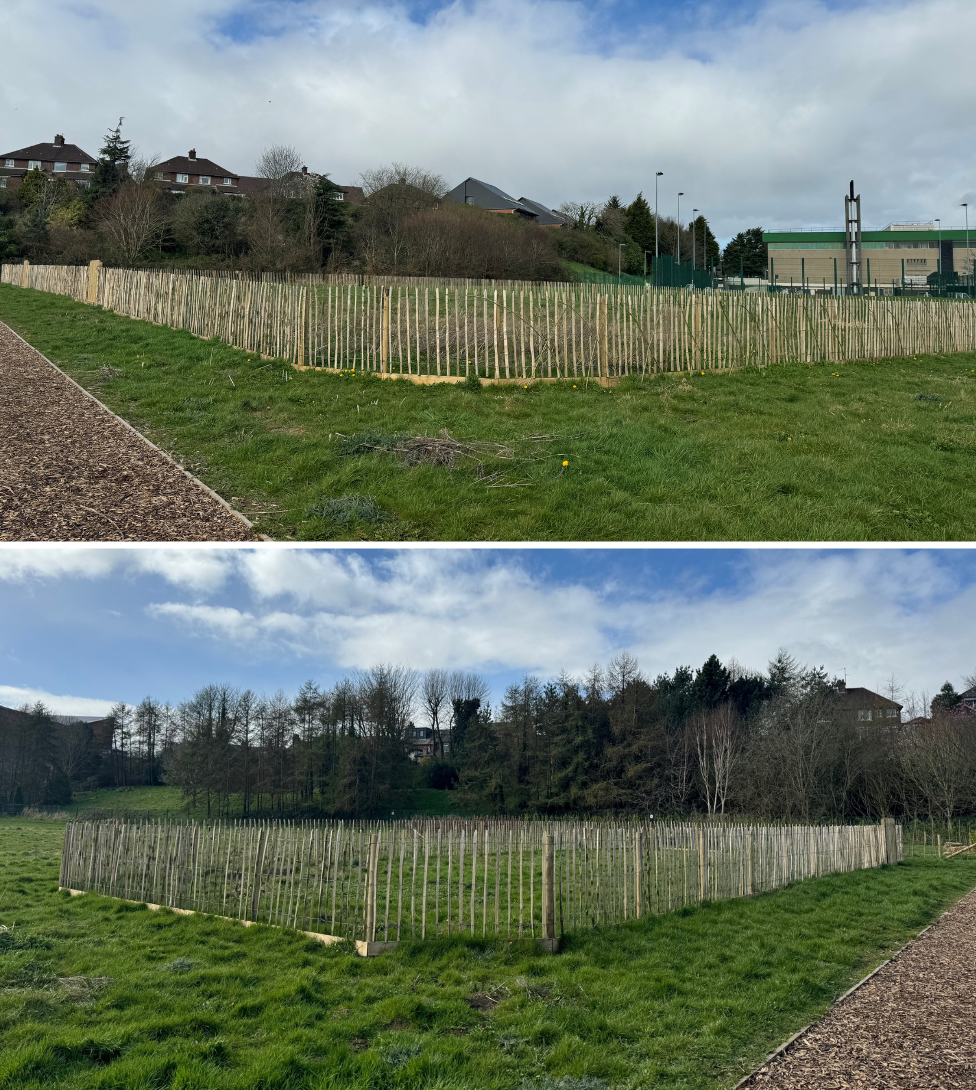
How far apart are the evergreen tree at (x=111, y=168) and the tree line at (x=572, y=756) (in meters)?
32.3

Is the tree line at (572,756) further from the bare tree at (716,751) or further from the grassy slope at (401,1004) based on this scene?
the grassy slope at (401,1004)

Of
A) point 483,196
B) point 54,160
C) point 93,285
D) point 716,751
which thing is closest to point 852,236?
point 716,751

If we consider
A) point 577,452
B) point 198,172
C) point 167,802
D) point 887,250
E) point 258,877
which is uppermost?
point 198,172

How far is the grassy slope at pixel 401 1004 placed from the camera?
5.11m

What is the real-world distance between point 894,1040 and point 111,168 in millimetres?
59199

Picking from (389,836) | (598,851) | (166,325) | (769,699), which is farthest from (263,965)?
(769,699)

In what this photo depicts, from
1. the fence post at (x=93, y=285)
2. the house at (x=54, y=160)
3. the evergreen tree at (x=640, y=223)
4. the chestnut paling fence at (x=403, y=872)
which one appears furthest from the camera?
the house at (x=54, y=160)

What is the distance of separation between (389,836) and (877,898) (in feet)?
28.8

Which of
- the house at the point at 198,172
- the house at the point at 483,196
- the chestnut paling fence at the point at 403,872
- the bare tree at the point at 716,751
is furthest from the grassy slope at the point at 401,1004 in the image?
the house at the point at 198,172

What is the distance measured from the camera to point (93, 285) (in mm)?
26156

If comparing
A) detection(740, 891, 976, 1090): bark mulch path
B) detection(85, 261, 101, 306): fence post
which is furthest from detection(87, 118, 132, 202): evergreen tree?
detection(740, 891, 976, 1090): bark mulch path

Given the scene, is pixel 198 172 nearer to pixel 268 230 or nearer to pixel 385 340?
pixel 268 230

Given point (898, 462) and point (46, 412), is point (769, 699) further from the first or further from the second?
point (46, 412)

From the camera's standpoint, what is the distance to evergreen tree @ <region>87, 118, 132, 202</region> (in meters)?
48.9
